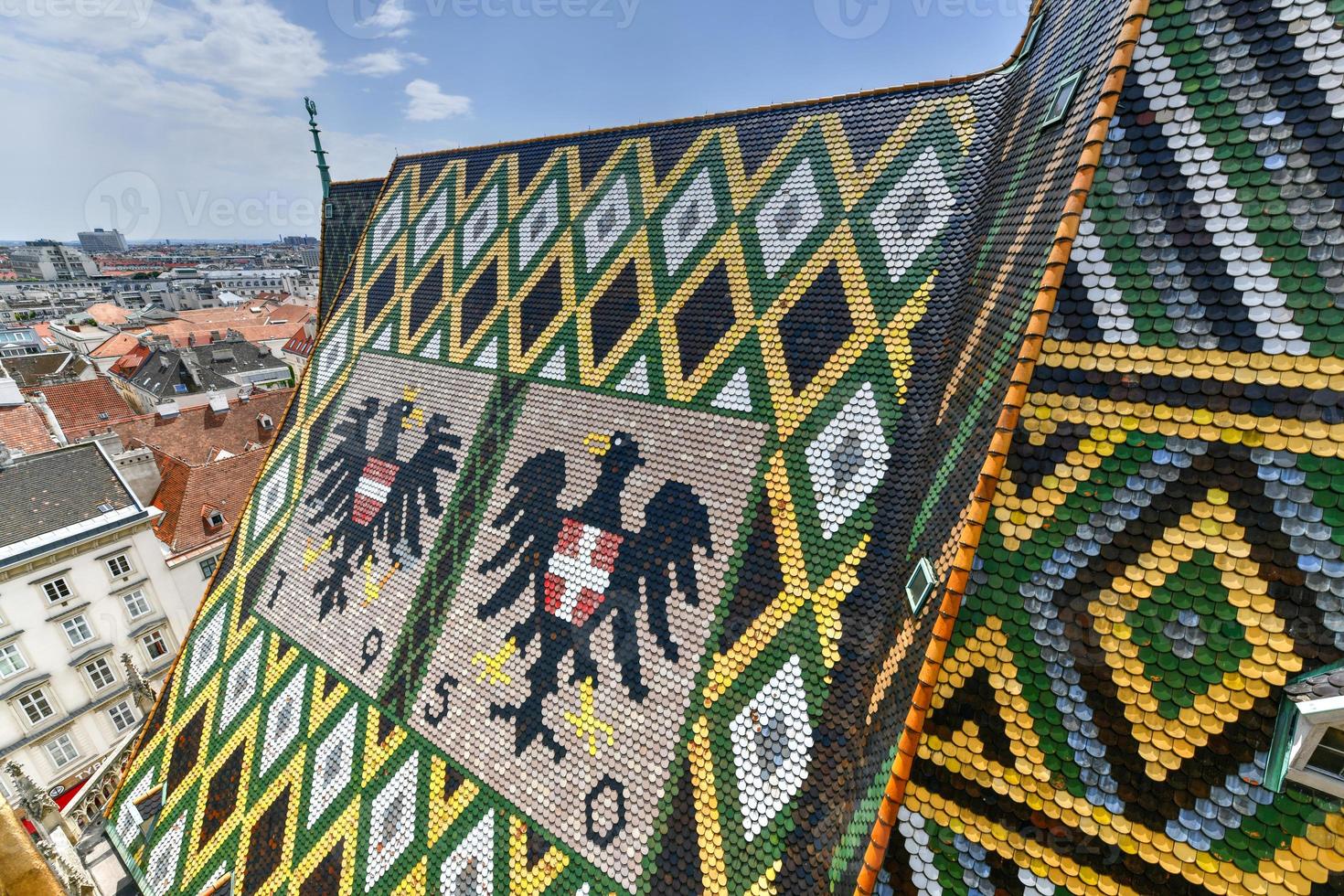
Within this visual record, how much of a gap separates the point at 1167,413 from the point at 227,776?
48.0 ft

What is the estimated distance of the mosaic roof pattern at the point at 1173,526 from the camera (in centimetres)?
333

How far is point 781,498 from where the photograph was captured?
748cm

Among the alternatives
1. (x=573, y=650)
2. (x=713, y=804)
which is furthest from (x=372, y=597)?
(x=713, y=804)

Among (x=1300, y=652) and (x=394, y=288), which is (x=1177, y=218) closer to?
(x=1300, y=652)

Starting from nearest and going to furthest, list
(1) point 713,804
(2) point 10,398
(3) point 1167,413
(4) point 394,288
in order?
(3) point 1167,413 < (1) point 713,804 < (4) point 394,288 < (2) point 10,398

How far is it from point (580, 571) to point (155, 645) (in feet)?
60.0

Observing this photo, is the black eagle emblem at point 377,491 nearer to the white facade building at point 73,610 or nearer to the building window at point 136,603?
the white facade building at point 73,610

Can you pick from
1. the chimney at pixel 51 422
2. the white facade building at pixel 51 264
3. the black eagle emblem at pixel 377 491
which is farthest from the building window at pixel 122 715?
the white facade building at pixel 51 264

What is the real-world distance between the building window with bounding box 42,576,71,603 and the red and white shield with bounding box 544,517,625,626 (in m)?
16.4

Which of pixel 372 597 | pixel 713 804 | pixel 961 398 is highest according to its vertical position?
pixel 961 398

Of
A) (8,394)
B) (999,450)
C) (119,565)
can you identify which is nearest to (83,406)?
(8,394)

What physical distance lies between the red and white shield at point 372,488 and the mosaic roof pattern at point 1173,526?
10.9 meters

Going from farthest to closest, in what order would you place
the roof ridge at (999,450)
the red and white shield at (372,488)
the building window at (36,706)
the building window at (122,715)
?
1. the building window at (122,715)
2. the building window at (36,706)
3. the red and white shield at (372,488)
4. the roof ridge at (999,450)

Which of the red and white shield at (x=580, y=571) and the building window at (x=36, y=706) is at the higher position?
the red and white shield at (x=580, y=571)
